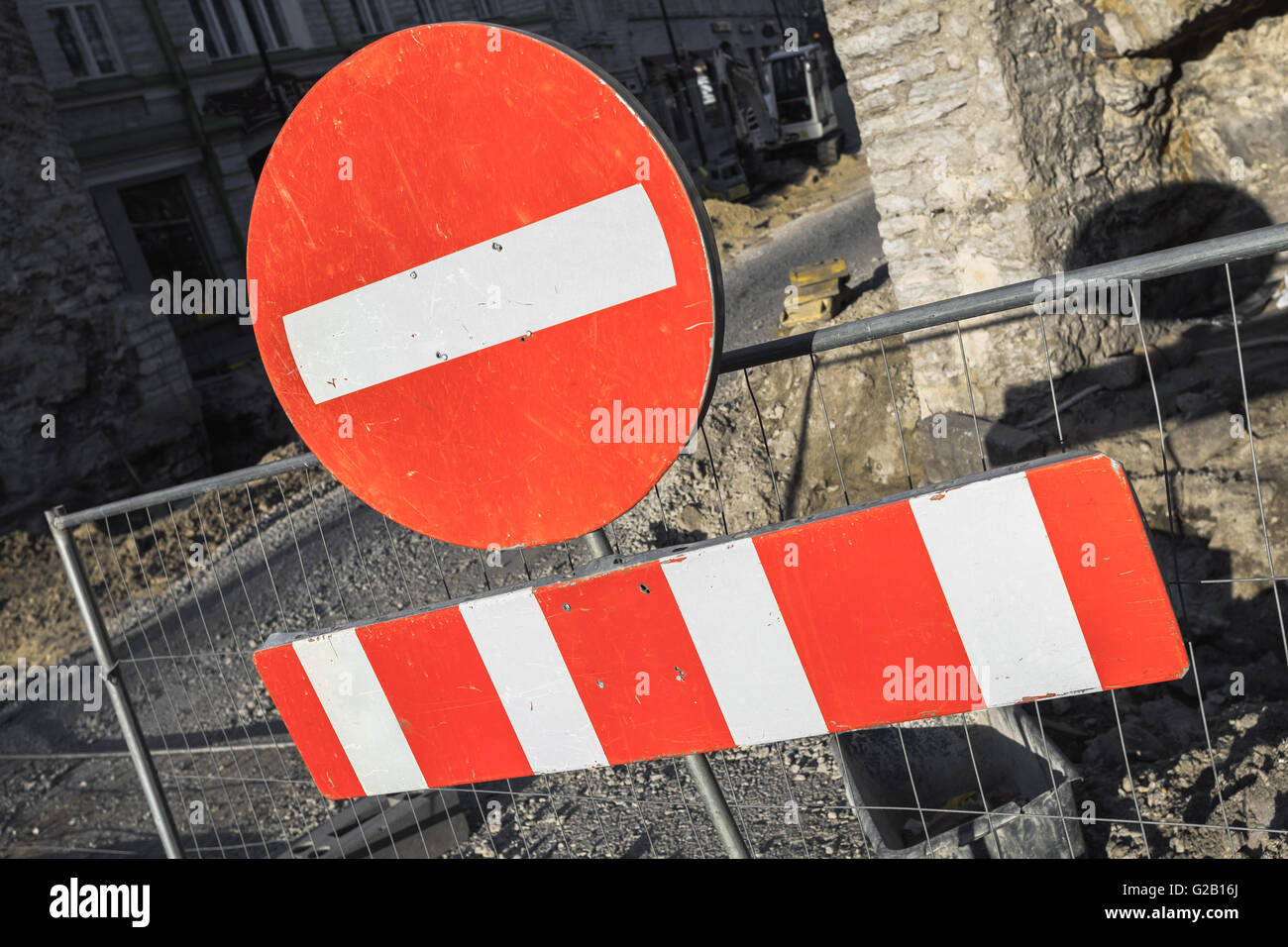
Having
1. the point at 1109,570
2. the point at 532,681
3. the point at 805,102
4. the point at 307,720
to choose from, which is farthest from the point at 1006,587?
the point at 805,102

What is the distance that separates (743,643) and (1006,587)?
58cm

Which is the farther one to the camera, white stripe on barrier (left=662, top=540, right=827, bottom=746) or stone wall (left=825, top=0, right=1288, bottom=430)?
stone wall (left=825, top=0, right=1288, bottom=430)

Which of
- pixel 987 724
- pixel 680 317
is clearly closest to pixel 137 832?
pixel 987 724

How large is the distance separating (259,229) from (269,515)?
8.26 meters

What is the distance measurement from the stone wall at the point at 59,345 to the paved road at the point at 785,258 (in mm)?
7489

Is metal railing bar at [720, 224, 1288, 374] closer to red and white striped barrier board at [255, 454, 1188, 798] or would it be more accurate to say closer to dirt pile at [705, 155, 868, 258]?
red and white striped barrier board at [255, 454, 1188, 798]

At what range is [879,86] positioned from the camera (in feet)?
17.5

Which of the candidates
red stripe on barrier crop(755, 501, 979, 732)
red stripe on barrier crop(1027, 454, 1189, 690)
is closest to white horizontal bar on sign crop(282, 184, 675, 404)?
red stripe on barrier crop(755, 501, 979, 732)

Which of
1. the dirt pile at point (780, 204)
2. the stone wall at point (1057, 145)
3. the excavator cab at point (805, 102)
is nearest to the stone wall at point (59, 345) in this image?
the dirt pile at point (780, 204)

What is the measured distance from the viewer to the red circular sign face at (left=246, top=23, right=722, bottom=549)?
1.69 meters

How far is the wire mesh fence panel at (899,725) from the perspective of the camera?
3.09 metres

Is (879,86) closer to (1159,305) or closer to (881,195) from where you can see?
(881,195)

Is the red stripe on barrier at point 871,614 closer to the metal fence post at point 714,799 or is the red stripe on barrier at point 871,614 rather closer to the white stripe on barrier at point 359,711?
the metal fence post at point 714,799

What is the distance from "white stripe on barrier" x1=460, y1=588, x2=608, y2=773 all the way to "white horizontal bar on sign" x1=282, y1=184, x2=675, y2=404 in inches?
24.9
